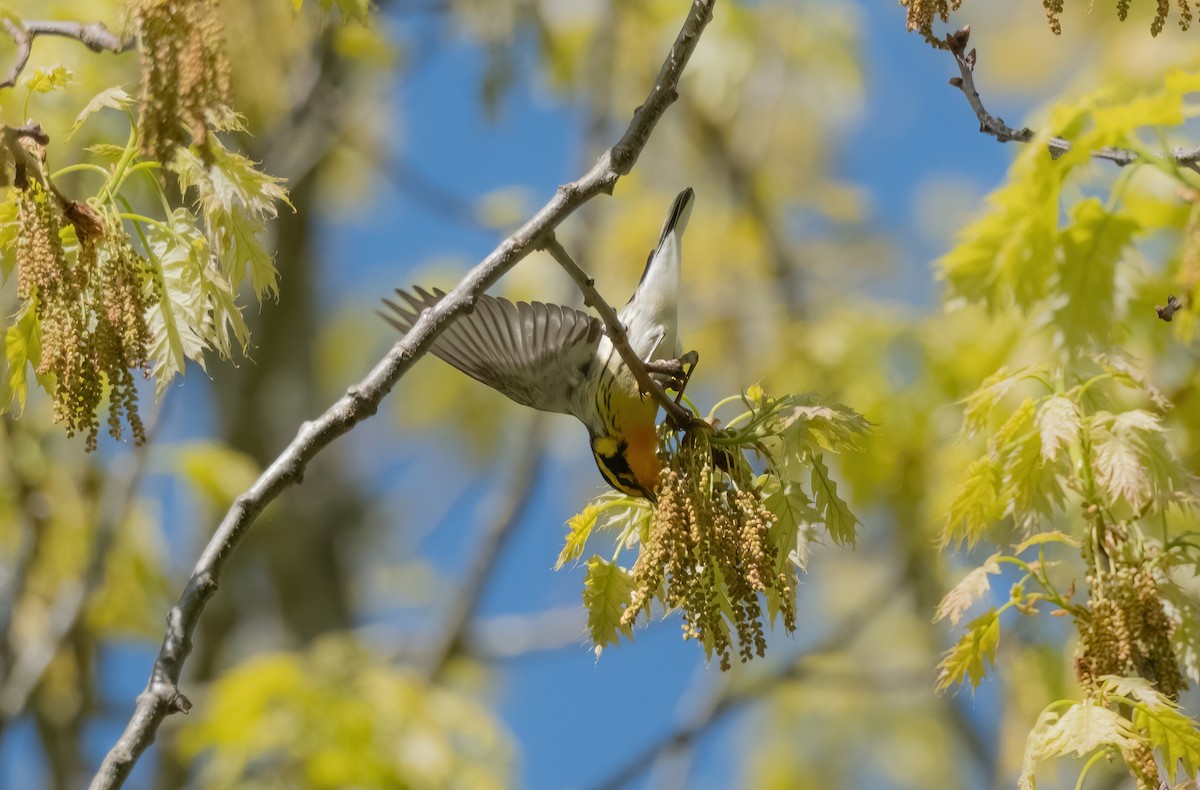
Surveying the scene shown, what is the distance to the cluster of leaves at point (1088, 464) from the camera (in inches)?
84.3

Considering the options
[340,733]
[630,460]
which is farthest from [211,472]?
[630,460]

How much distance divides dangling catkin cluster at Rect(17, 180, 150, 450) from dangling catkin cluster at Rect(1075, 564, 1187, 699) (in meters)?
1.61

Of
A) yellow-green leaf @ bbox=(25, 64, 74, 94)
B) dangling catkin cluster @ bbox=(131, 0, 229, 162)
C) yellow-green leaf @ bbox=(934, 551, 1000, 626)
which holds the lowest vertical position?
yellow-green leaf @ bbox=(934, 551, 1000, 626)

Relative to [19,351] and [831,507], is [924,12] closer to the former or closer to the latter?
[831,507]

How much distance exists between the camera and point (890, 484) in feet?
16.5

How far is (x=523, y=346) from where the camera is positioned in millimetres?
3283

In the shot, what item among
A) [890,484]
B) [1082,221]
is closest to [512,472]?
[890,484]

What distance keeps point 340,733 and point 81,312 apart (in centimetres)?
262

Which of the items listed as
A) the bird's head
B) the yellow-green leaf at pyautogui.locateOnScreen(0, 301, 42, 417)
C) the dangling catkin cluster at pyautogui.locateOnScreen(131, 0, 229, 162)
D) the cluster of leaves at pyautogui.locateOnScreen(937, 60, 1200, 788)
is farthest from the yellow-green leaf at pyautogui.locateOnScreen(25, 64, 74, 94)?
the cluster of leaves at pyautogui.locateOnScreen(937, 60, 1200, 788)

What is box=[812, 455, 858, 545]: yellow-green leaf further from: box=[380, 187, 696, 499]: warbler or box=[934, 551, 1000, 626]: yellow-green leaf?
box=[380, 187, 696, 499]: warbler

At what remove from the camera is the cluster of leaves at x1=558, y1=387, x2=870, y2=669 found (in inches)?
80.4

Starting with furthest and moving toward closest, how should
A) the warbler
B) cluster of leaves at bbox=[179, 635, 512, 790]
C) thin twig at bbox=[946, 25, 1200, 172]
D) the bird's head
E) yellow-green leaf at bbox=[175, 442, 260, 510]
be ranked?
yellow-green leaf at bbox=[175, 442, 260, 510] < cluster of leaves at bbox=[179, 635, 512, 790] < the warbler < the bird's head < thin twig at bbox=[946, 25, 1200, 172]

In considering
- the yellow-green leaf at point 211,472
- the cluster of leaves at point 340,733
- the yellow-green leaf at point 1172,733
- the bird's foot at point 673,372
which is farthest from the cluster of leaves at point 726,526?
the yellow-green leaf at point 211,472

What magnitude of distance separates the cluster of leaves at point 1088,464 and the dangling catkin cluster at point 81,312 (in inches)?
57.9
